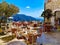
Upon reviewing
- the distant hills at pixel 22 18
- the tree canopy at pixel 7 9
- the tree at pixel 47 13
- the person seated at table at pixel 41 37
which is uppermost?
the tree canopy at pixel 7 9

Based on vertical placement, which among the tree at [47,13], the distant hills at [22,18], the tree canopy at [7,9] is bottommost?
the distant hills at [22,18]

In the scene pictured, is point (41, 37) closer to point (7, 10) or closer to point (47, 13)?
point (47, 13)

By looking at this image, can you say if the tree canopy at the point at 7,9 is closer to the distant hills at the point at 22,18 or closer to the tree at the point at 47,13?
the distant hills at the point at 22,18

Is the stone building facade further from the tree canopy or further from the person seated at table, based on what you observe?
the tree canopy

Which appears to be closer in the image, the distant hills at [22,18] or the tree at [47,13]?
the tree at [47,13]

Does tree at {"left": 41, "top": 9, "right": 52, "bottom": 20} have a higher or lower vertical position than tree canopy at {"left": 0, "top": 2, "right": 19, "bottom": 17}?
lower

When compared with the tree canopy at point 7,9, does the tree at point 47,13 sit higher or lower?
lower

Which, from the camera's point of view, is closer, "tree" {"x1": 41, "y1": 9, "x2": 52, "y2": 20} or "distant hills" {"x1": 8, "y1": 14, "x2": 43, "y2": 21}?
"tree" {"x1": 41, "y1": 9, "x2": 52, "y2": 20}

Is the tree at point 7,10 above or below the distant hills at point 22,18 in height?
above

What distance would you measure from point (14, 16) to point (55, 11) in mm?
555

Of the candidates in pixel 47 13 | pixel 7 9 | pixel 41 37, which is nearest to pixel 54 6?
pixel 47 13

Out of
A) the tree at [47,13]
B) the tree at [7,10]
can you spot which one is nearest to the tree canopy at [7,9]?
the tree at [7,10]

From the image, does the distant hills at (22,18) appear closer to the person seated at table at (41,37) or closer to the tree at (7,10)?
the tree at (7,10)

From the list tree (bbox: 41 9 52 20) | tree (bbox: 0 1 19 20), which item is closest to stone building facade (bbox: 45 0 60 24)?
tree (bbox: 41 9 52 20)
